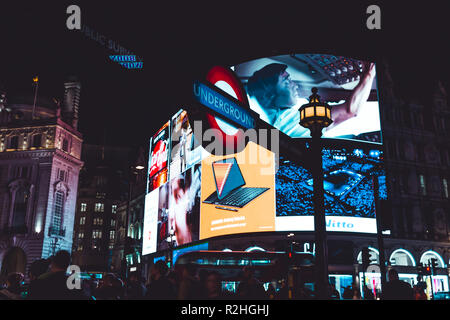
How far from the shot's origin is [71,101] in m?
68.2

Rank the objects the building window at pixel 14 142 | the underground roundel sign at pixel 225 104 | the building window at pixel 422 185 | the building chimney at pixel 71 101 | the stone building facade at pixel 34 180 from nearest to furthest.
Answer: the underground roundel sign at pixel 225 104 < the building window at pixel 422 185 < the stone building facade at pixel 34 180 < the building window at pixel 14 142 < the building chimney at pixel 71 101

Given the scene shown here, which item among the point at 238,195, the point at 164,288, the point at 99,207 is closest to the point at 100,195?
the point at 99,207

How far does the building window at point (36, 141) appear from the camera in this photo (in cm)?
6153

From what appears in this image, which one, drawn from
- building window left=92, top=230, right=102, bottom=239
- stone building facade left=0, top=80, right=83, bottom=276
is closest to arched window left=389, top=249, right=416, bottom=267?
stone building facade left=0, top=80, right=83, bottom=276

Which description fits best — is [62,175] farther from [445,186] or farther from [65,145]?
[445,186]

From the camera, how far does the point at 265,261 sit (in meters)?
22.4

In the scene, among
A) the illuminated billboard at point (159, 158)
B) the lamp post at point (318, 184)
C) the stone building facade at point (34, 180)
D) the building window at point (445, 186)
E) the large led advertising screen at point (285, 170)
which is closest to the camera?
the lamp post at point (318, 184)

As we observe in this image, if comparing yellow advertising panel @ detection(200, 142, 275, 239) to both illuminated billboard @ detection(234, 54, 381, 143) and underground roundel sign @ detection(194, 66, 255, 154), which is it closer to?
illuminated billboard @ detection(234, 54, 381, 143)

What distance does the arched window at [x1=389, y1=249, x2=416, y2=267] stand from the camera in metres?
36.9

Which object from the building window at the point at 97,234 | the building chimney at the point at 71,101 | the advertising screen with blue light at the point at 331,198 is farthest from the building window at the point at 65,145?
the building window at the point at 97,234

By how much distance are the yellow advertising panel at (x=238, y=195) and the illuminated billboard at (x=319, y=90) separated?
4.29m

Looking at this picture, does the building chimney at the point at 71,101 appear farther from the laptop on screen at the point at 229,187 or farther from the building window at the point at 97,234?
the building window at the point at 97,234

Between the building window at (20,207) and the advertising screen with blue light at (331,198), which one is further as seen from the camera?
the building window at (20,207)
